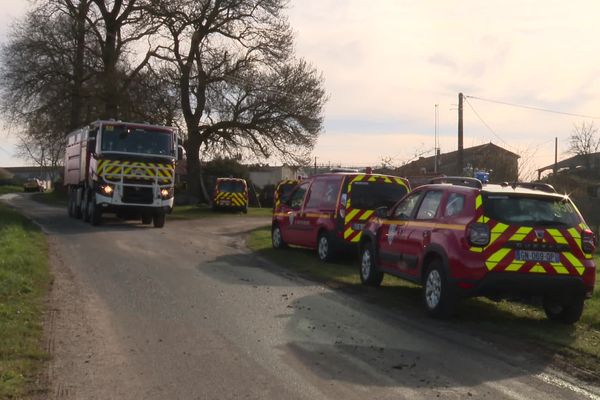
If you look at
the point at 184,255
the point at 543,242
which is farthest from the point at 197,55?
the point at 543,242

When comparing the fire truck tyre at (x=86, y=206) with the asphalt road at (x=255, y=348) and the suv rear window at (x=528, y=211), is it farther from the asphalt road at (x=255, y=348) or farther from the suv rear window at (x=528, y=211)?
the suv rear window at (x=528, y=211)

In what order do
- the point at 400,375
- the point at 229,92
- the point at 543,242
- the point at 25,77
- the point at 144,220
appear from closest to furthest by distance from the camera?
1. the point at 400,375
2. the point at 543,242
3. the point at 144,220
4. the point at 25,77
5. the point at 229,92

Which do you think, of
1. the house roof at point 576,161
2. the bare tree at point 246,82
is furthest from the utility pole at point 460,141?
the house roof at point 576,161

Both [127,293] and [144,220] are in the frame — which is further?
[144,220]

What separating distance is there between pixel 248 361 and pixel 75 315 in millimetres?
2976

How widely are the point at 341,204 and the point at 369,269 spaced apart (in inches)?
126

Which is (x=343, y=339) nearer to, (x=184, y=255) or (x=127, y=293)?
(x=127, y=293)

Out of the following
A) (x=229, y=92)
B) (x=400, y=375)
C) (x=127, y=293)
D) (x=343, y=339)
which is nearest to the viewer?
(x=400, y=375)

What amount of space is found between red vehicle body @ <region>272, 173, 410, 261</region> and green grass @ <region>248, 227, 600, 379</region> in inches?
37.4

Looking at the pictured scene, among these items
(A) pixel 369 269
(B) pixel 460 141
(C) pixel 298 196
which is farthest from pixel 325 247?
(B) pixel 460 141

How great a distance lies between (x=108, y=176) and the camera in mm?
21828

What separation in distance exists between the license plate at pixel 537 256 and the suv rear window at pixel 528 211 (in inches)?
13.4

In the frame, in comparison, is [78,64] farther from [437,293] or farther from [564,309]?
[564,309]

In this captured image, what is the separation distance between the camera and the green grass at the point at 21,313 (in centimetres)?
584
